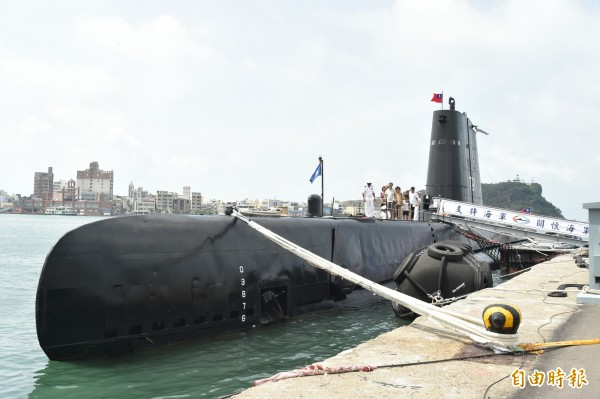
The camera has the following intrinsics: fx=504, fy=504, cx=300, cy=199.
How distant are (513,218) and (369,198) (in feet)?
29.7

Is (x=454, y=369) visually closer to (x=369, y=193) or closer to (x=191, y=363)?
(x=191, y=363)

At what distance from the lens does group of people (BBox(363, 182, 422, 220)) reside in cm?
2109

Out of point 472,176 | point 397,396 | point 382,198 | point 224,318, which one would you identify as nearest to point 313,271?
point 224,318

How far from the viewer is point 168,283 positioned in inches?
352

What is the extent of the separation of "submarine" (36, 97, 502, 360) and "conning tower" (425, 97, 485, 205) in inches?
535

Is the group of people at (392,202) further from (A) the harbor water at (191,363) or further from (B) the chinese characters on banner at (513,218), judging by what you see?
(A) the harbor water at (191,363)

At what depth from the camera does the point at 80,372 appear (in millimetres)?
7770

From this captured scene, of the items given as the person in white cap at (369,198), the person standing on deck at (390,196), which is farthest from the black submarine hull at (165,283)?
the person standing on deck at (390,196)

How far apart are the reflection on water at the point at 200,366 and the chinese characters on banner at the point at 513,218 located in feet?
47.8

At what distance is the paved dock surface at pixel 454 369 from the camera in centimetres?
464

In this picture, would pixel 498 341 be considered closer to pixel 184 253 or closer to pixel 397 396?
pixel 397 396

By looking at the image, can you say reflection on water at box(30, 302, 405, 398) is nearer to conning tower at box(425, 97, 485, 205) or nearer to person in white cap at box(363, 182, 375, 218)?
person in white cap at box(363, 182, 375, 218)

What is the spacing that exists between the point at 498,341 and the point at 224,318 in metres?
5.41

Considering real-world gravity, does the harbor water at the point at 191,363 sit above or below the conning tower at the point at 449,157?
below
